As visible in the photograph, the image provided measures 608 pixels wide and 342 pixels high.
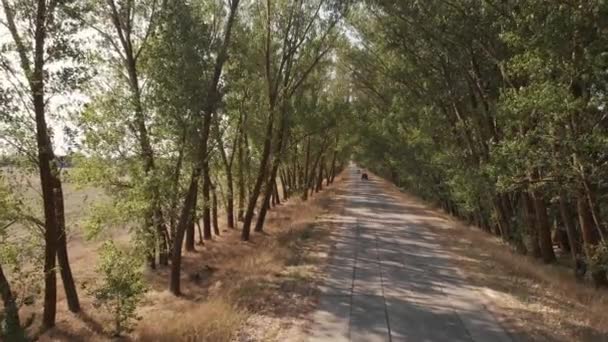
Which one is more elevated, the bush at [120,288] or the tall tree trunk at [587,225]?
the tall tree trunk at [587,225]

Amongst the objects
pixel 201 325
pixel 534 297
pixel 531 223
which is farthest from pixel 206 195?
pixel 534 297

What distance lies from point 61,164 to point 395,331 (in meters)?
9.54

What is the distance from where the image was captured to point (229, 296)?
13.8m

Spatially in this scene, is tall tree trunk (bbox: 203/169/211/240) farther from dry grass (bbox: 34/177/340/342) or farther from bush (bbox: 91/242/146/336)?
bush (bbox: 91/242/146/336)

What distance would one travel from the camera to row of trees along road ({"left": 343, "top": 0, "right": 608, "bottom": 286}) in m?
11.7

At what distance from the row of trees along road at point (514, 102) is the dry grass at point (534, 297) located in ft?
3.65

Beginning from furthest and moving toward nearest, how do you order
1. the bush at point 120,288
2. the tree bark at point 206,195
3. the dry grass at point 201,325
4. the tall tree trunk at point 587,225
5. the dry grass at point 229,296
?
the tree bark at point 206,195
the tall tree trunk at point 587,225
the bush at point 120,288
the dry grass at point 229,296
the dry grass at point 201,325

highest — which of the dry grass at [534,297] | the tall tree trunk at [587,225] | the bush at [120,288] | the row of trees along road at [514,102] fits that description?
the row of trees along road at [514,102]

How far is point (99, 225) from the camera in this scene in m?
17.3

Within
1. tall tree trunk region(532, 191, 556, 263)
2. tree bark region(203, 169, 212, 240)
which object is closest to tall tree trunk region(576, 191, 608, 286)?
tall tree trunk region(532, 191, 556, 263)

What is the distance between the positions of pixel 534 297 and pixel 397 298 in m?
3.51

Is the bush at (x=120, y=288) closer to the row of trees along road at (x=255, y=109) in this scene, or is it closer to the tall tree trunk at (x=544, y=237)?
the row of trees along road at (x=255, y=109)

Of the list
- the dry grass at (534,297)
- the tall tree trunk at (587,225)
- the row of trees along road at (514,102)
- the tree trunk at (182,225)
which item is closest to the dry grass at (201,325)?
the tree trunk at (182,225)

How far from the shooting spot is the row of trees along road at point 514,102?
38.2ft
